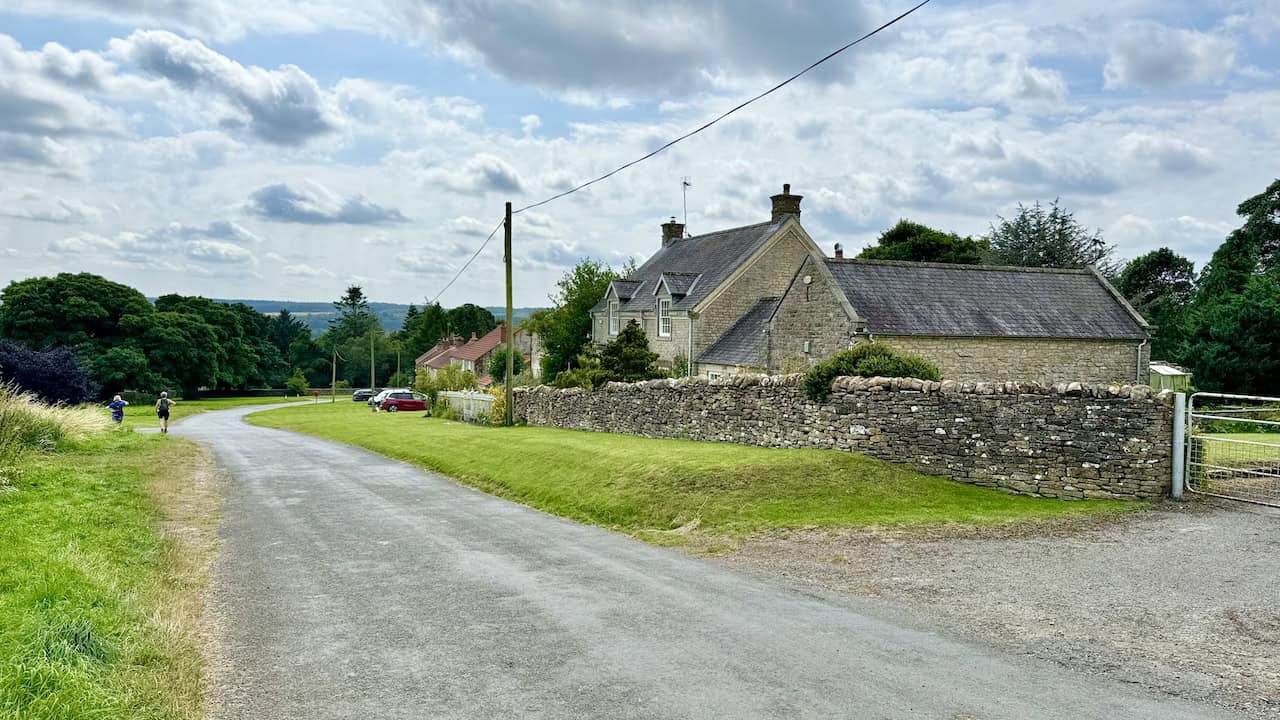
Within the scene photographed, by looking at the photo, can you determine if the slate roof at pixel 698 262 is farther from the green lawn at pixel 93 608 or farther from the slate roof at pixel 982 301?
the green lawn at pixel 93 608

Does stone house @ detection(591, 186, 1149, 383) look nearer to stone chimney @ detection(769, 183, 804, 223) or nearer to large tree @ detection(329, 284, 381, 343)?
stone chimney @ detection(769, 183, 804, 223)

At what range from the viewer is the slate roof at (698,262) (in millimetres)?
41281

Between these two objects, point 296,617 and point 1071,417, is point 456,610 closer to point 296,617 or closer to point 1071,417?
point 296,617

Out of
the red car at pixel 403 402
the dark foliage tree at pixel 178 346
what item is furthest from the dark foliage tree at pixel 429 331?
the red car at pixel 403 402

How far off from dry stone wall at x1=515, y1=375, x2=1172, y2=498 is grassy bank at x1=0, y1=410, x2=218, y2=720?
477 inches

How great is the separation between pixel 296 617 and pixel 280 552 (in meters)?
3.88

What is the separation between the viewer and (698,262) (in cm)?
4575

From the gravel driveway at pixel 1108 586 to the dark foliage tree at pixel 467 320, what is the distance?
117m

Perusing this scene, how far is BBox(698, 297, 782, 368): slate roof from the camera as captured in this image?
3456 centimetres

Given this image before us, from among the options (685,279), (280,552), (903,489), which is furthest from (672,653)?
(685,279)

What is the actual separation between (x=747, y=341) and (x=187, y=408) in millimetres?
52582

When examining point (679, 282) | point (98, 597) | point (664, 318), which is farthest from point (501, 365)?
point (98, 597)

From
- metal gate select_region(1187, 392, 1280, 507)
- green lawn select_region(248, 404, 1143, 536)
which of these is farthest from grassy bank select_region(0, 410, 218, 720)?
metal gate select_region(1187, 392, 1280, 507)

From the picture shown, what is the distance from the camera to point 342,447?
32062 millimetres
